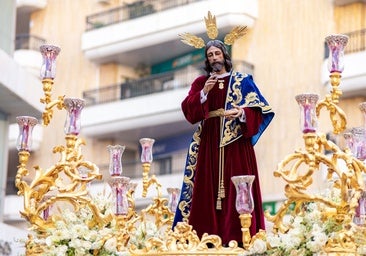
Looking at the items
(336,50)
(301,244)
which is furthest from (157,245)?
(336,50)

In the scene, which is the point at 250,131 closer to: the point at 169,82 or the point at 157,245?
the point at 157,245

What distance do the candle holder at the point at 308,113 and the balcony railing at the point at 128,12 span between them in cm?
1747

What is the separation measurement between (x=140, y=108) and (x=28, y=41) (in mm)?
4421

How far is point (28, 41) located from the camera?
27.5 metres

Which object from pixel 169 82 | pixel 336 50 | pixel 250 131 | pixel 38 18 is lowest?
pixel 250 131

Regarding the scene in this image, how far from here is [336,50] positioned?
8047 millimetres

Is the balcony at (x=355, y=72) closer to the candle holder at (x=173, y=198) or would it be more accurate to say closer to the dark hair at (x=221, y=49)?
the candle holder at (x=173, y=198)

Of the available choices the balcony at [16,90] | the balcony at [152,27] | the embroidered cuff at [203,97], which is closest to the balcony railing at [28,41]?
the balcony at [152,27]

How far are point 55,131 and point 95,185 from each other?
2498 millimetres

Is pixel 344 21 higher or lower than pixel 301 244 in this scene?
higher

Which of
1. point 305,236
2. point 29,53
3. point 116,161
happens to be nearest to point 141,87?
point 29,53

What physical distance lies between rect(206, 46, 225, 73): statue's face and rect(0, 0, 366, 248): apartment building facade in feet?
40.7

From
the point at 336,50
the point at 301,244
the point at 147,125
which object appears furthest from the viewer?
the point at 147,125

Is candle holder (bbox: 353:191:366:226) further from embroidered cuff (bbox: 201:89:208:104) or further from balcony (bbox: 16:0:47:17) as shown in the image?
balcony (bbox: 16:0:47:17)
